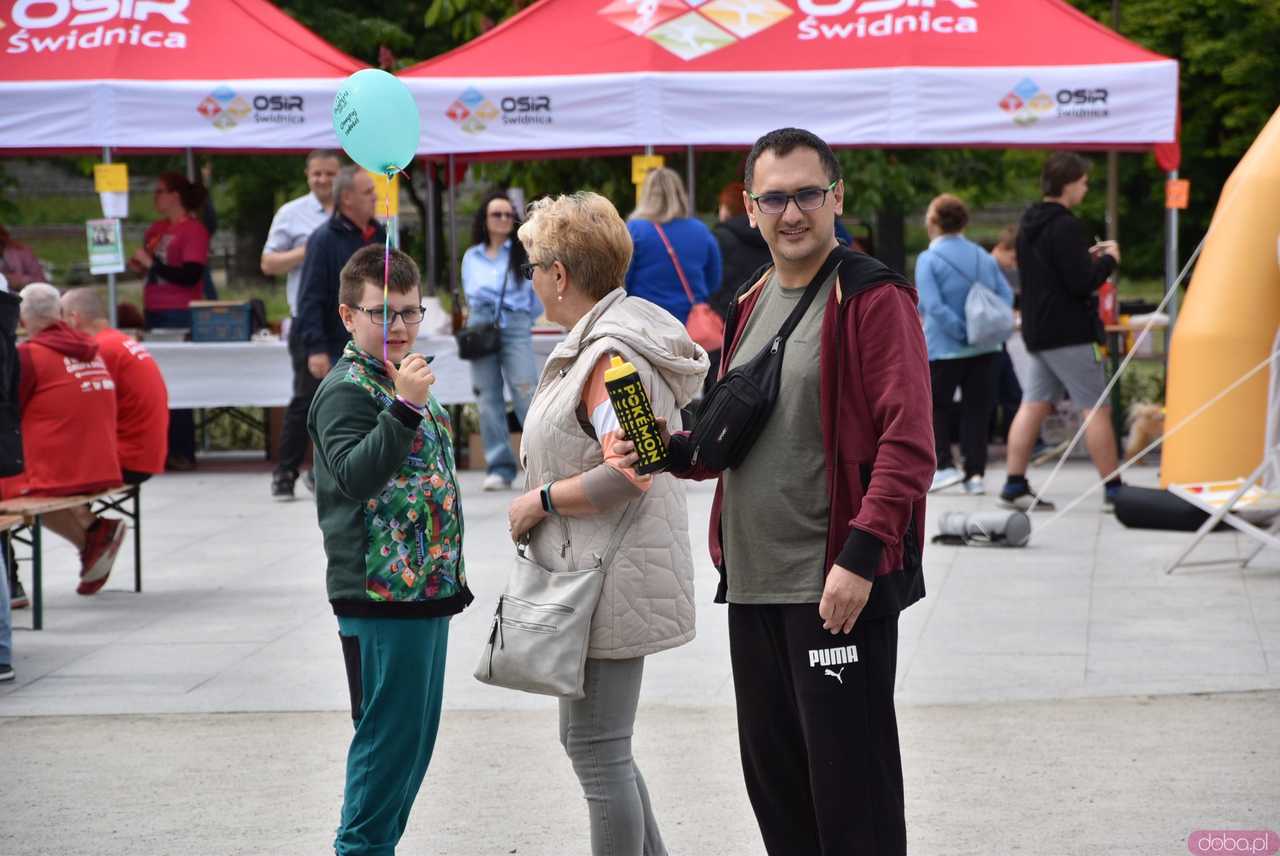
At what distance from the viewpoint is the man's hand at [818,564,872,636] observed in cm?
339

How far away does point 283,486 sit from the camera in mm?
11703

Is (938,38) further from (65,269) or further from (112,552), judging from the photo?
(65,269)

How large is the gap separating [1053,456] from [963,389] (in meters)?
2.20

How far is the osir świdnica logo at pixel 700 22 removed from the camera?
12555mm

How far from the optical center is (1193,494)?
8.67 m

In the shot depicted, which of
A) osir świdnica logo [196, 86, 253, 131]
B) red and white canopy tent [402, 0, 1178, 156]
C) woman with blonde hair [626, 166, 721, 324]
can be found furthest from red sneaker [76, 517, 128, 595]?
osir świdnica logo [196, 86, 253, 131]

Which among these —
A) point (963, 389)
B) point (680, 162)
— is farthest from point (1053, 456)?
point (680, 162)

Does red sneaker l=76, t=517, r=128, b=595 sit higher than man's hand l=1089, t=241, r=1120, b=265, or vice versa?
man's hand l=1089, t=241, r=1120, b=265

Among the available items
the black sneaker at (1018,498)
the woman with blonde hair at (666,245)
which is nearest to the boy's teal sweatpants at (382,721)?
the black sneaker at (1018,498)

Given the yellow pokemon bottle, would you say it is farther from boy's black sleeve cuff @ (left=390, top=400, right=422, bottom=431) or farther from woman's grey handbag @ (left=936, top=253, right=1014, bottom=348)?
woman's grey handbag @ (left=936, top=253, right=1014, bottom=348)

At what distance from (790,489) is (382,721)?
3.67ft

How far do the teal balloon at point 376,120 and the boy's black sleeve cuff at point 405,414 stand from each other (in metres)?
0.85

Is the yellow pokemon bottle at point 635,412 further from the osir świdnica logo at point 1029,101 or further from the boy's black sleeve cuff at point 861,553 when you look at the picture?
the osir świdnica logo at point 1029,101

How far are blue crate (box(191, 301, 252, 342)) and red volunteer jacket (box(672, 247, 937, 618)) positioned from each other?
999 centimetres
